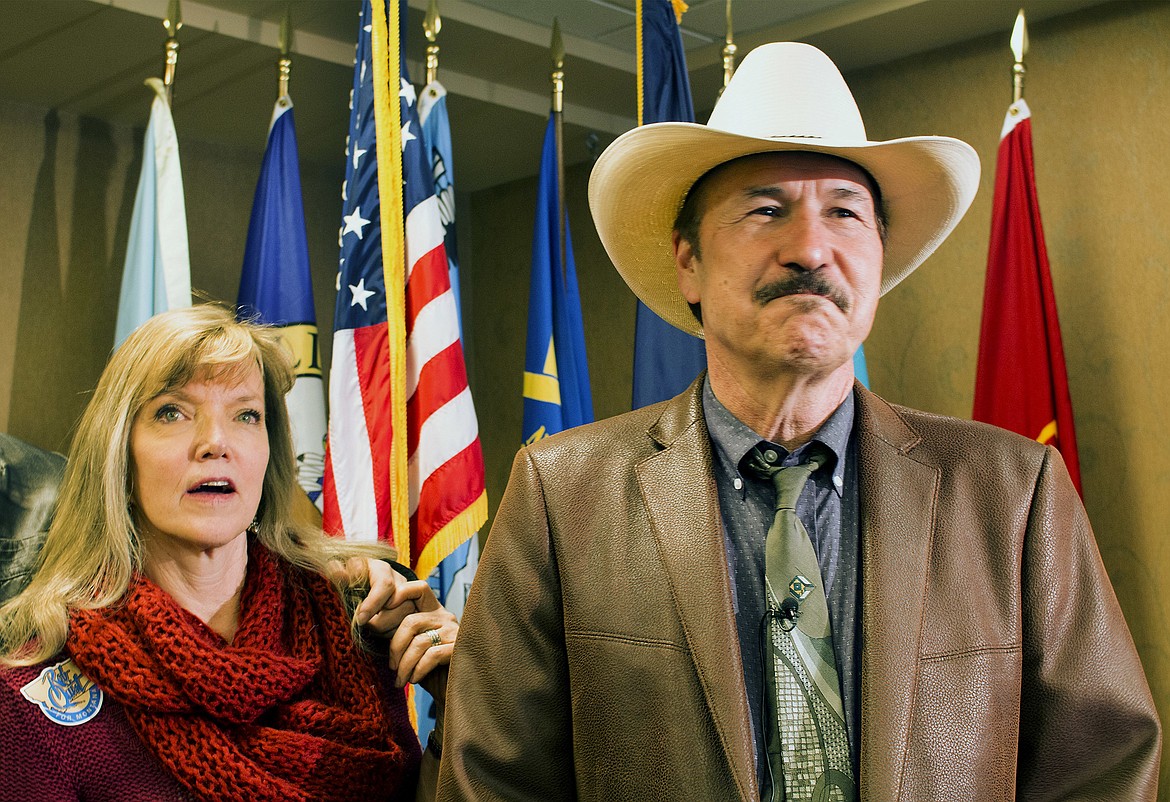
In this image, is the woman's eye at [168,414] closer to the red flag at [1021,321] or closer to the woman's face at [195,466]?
the woman's face at [195,466]

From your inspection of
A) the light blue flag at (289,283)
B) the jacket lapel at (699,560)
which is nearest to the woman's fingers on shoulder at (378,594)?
the jacket lapel at (699,560)

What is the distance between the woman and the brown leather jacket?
0.36 meters

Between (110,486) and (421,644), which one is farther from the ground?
(110,486)

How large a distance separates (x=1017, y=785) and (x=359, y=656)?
37.4 inches

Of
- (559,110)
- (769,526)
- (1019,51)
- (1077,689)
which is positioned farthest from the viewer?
(559,110)

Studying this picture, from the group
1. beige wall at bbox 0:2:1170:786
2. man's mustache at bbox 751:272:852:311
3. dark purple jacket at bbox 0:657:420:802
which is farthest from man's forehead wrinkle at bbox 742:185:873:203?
beige wall at bbox 0:2:1170:786

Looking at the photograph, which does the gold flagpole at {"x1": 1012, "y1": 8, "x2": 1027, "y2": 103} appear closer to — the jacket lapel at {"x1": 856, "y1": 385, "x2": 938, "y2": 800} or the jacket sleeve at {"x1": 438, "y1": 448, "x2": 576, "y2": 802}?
the jacket lapel at {"x1": 856, "y1": 385, "x2": 938, "y2": 800}

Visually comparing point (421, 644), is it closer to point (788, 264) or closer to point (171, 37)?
point (788, 264)

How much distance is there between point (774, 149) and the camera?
1408 mm

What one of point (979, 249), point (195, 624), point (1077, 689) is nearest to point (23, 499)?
point (195, 624)

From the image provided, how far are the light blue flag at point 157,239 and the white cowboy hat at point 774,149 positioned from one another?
5.10 ft

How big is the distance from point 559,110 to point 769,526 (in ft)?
6.28

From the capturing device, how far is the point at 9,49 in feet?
9.41

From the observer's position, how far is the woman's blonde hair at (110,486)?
1618mm
